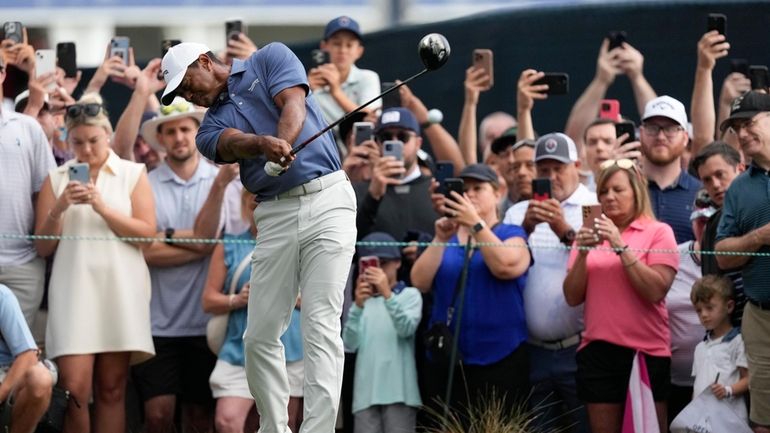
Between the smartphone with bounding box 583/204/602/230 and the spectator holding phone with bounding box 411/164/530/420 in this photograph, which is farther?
the spectator holding phone with bounding box 411/164/530/420

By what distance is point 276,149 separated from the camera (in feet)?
23.1

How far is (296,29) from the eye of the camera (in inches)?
595

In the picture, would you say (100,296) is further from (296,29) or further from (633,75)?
(296,29)

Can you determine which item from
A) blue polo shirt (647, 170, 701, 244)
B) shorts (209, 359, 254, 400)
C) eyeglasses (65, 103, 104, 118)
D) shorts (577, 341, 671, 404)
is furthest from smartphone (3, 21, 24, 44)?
shorts (577, 341, 671, 404)

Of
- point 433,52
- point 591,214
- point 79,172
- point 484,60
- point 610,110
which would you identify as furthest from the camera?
point 484,60

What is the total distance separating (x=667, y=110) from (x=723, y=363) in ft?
5.57

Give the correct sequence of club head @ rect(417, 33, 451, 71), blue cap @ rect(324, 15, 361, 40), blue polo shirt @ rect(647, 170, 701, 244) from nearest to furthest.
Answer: club head @ rect(417, 33, 451, 71), blue polo shirt @ rect(647, 170, 701, 244), blue cap @ rect(324, 15, 361, 40)

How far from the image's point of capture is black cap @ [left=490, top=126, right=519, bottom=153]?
35.5 feet

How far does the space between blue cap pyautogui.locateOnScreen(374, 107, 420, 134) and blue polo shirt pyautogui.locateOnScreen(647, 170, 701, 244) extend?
1510mm

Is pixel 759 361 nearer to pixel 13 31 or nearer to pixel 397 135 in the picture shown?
pixel 397 135

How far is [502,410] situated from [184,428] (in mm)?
1898

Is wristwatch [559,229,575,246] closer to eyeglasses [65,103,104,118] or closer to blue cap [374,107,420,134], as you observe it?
blue cap [374,107,420,134]

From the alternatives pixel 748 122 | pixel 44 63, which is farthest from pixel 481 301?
pixel 44 63

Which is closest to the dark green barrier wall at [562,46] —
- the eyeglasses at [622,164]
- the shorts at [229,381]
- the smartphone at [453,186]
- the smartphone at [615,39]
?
the smartphone at [615,39]
